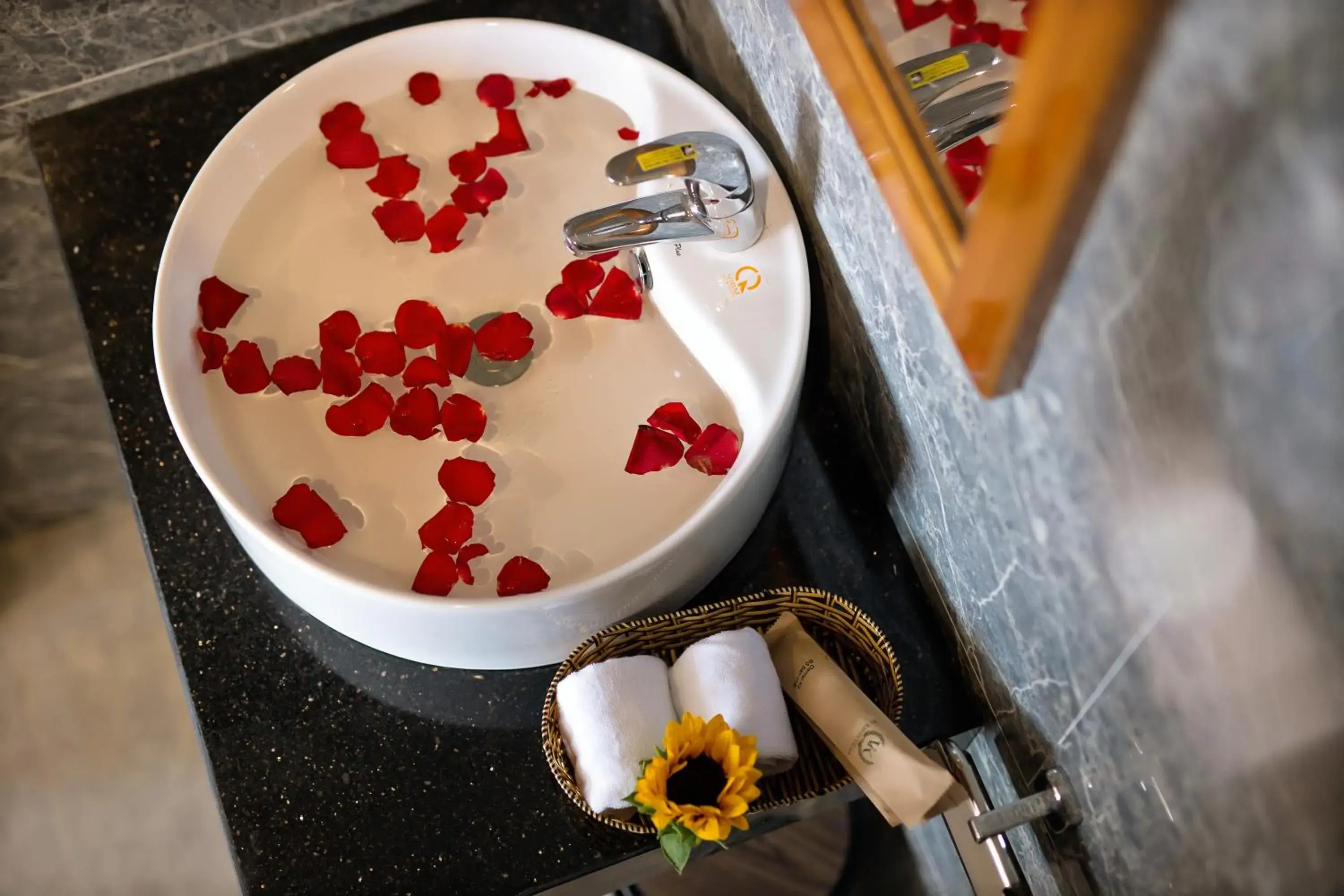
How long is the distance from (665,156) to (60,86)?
692mm

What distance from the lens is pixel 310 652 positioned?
2.96 feet

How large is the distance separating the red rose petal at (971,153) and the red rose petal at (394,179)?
56 centimetres

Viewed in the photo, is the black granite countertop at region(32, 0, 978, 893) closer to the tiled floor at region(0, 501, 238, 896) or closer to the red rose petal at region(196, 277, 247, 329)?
the red rose petal at region(196, 277, 247, 329)

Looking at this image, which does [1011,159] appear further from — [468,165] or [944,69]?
[468,165]

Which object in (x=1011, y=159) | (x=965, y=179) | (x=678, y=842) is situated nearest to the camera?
(x=1011, y=159)

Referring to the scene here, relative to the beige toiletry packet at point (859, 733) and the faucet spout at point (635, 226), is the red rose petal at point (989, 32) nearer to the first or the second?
the faucet spout at point (635, 226)

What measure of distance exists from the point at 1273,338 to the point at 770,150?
632 mm

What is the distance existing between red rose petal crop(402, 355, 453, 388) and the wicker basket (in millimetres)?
258

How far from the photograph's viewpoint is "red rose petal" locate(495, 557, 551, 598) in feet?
2.68

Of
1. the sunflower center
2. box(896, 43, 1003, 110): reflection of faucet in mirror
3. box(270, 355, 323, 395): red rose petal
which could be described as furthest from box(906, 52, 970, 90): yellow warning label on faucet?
box(270, 355, 323, 395): red rose petal

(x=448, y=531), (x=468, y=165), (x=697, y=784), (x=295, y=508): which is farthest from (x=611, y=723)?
(x=468, y=165)

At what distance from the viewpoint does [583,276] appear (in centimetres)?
95

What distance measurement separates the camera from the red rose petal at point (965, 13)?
1.93 feet

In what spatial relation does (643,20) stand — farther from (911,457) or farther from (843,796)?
(843,796)
